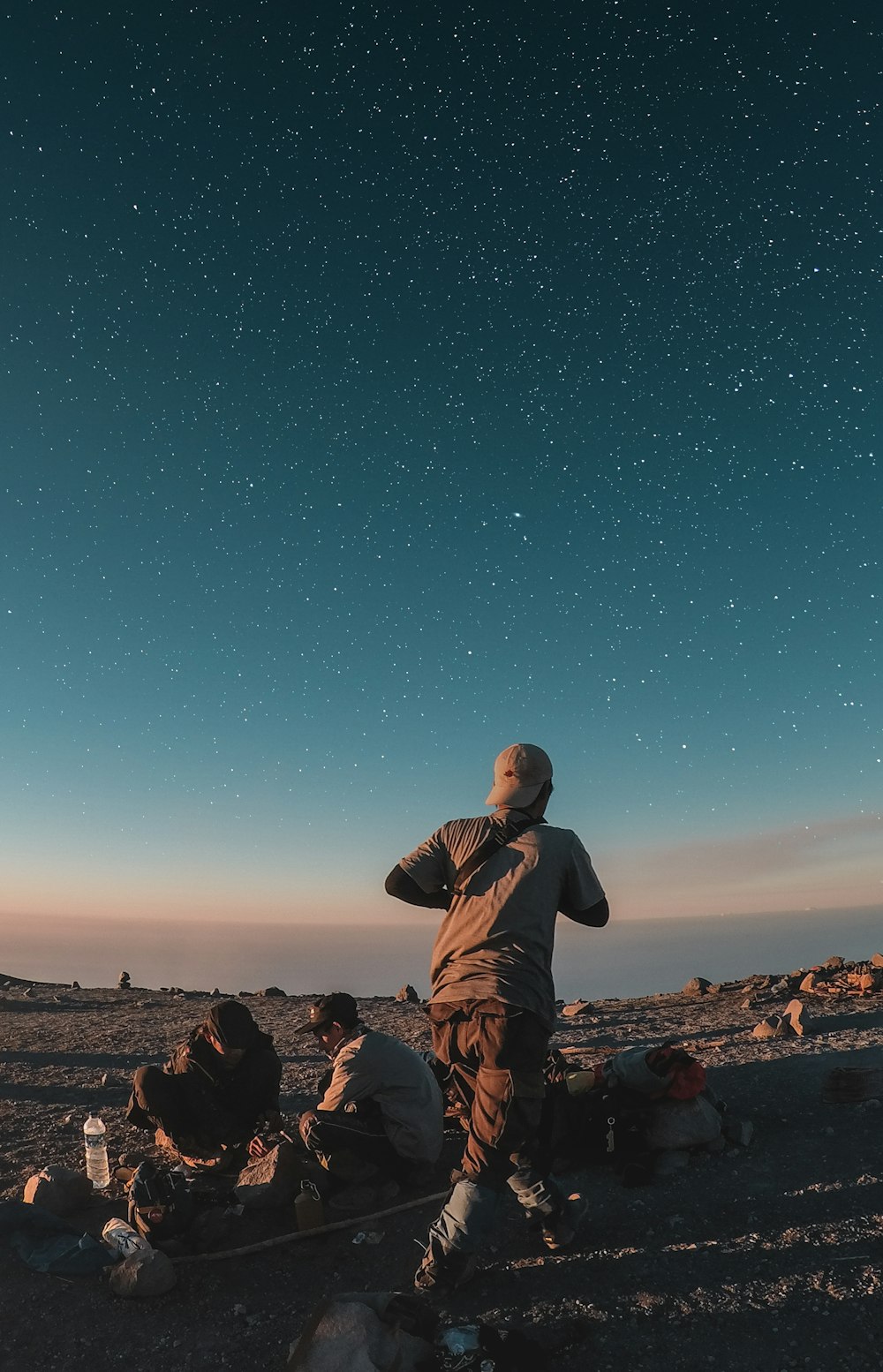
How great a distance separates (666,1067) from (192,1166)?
349 cm

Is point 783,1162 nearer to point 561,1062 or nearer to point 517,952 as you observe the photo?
point 561,1062

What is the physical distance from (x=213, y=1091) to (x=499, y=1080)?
2.96m

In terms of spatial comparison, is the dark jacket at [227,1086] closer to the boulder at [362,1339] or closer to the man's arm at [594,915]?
the boulder at [362,1339]

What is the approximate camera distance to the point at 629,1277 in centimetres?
403

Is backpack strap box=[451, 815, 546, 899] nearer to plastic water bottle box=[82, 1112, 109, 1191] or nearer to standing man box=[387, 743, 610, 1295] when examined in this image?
standing man box=[387, 743, 610, 1295]

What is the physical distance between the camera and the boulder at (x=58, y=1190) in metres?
4.95

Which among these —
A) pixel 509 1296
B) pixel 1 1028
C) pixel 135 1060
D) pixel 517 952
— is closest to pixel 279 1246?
pixel 509 1296

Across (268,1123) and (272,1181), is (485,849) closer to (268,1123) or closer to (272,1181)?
(272,1181)

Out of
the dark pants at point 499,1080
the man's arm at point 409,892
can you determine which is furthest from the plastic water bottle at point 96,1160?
the man's arm at point 409,892

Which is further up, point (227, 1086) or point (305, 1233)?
point (227, 1086)

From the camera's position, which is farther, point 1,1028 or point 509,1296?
point 1,1028

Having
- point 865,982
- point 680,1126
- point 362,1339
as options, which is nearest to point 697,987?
point 865,982

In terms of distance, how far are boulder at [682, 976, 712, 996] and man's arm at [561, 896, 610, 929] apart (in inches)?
423

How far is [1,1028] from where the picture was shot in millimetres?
12609
